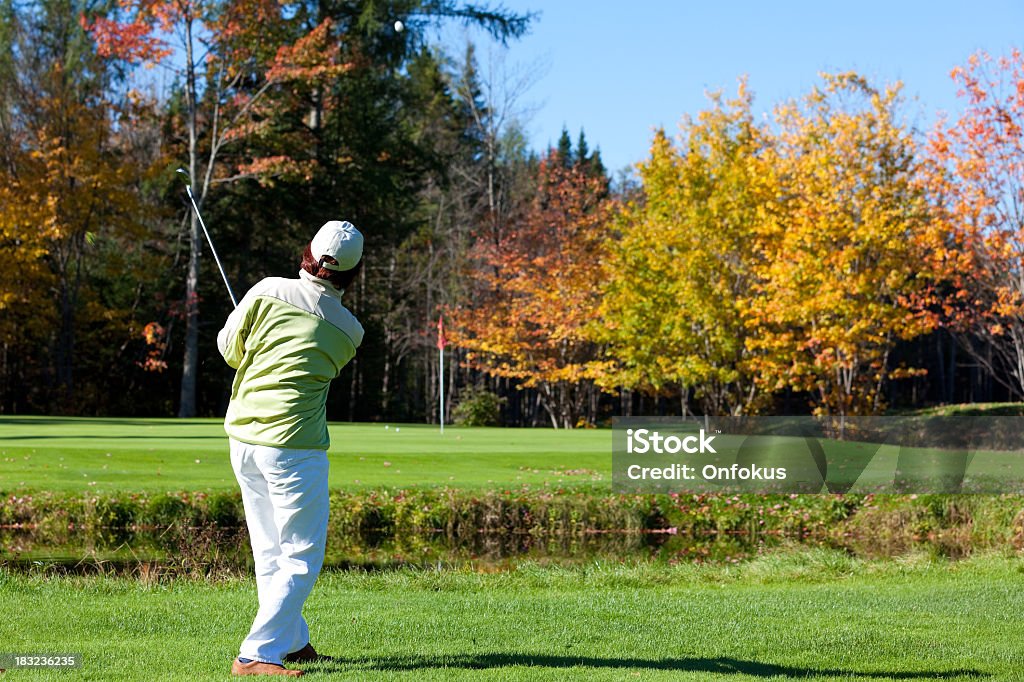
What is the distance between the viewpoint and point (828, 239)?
24156 millimetres

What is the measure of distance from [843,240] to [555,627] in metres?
20.0

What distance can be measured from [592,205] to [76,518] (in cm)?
3147

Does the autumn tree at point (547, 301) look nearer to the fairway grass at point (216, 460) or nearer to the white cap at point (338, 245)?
the fairway grass at point (216, 460)

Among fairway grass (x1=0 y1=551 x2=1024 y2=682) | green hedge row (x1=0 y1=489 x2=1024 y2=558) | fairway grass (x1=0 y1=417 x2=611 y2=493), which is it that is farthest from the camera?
fairway grass (x1=0 y1=417 x2=611 y2=493)

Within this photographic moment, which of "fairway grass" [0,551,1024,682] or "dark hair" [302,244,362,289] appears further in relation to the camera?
"fairway grass" [0,551,1024,682]

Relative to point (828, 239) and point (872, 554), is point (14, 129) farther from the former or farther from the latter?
point (872, 554)

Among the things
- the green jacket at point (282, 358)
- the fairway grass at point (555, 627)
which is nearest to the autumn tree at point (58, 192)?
the fairway grass at point (555, 627)

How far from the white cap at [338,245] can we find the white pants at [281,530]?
2.96ft

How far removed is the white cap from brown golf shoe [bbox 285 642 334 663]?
6.03 feet

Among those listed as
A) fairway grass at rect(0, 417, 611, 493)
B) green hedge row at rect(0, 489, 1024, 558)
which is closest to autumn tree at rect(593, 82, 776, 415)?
fairway grass at rect(0, 417, 611, 493)

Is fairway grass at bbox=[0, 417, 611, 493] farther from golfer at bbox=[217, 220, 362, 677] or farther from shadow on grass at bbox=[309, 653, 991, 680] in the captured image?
golfer at bbox=[217, 220, 362, 677]

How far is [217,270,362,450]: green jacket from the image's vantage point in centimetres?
506

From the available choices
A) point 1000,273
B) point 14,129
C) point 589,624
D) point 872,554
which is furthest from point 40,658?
point 14,129

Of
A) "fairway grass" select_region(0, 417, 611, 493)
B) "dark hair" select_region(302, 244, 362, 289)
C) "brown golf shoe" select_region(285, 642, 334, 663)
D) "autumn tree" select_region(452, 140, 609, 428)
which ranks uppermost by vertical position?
"autumn tree" select_region(452, 140, 609, 428)
